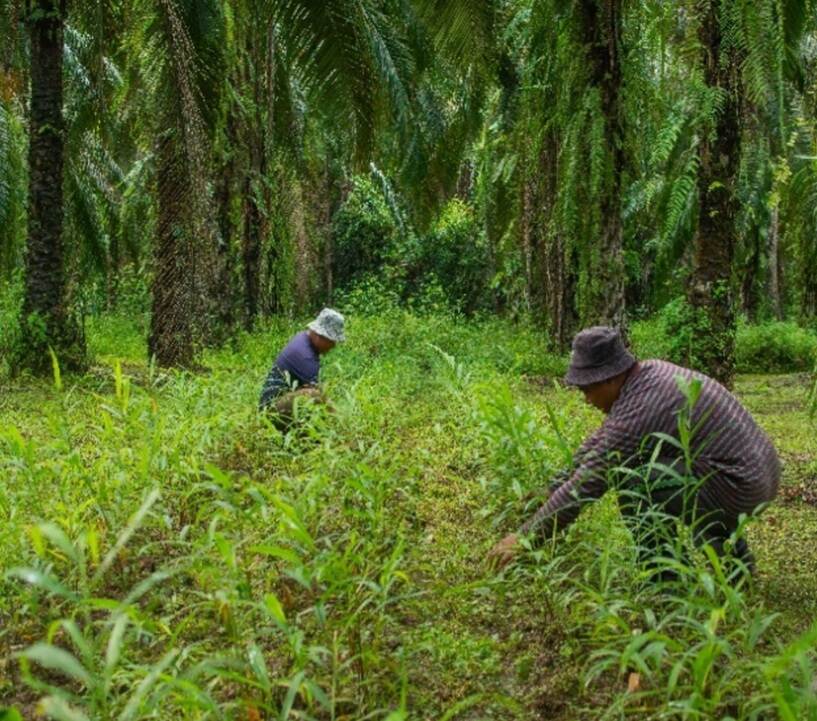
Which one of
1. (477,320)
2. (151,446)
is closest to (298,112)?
(477,320)

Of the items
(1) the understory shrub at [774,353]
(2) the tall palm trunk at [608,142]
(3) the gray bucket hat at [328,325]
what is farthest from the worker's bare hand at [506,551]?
(1) the understory shrub at [774,353]

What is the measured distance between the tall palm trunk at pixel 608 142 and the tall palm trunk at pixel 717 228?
663 mm

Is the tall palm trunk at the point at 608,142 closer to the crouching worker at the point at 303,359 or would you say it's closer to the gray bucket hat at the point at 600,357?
the crouching worker at the point at 303,359

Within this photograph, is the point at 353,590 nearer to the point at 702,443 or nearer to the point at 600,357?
the point at 600,357

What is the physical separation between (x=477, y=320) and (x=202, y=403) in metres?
13.1

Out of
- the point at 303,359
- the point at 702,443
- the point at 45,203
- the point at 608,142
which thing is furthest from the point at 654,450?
the point at 45,203

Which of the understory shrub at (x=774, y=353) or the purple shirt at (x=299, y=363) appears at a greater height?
the purple shirt at (x=299, y=363)

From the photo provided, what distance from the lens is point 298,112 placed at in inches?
637

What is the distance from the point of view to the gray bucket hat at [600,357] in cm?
380

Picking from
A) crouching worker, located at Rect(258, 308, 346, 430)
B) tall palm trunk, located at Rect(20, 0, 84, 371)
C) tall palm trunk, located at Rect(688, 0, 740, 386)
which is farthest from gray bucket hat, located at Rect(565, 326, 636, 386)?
tall palm trunk, located at Rect(20, 0, 84, 371)

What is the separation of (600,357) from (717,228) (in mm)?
4917

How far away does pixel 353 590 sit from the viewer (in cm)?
346

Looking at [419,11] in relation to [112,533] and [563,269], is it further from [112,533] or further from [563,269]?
[112,533]

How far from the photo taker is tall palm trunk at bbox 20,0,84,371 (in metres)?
9.41
